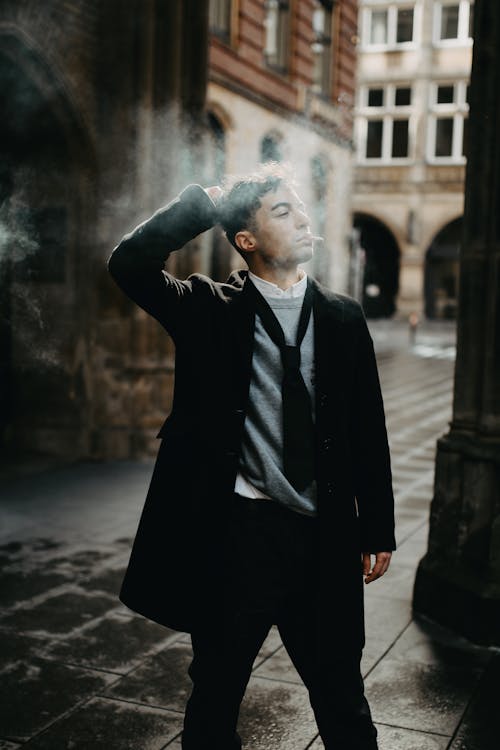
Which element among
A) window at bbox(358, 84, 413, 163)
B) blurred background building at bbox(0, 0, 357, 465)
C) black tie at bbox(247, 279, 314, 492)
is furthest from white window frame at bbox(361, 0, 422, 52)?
black tie at bbox(247, 279, 314, 492)

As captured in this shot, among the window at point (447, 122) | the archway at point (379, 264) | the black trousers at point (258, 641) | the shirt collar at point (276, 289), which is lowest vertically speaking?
the black trousers at point (258, 641)

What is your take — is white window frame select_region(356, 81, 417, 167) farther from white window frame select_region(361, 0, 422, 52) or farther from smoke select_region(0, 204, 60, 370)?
smoke select_region(0, 204, 60, 370)

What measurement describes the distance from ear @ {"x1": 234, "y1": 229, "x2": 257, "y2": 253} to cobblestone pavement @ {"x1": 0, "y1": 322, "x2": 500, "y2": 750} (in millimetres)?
1822

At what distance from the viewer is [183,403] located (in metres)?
2.63

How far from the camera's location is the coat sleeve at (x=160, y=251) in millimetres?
2508

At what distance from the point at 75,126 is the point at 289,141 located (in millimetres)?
9205

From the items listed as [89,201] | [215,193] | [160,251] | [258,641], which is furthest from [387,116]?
[258,641]

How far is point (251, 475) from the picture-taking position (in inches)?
101

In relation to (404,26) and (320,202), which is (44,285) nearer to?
(320,202)

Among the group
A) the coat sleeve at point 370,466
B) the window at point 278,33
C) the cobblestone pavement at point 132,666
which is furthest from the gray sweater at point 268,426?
the window at point 278,33

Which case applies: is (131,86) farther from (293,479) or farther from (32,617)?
(293,479)

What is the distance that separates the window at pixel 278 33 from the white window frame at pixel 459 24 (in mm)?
23826

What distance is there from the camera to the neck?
2666 millimetres

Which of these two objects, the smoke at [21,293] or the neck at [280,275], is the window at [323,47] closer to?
the smoke at [21,293]
